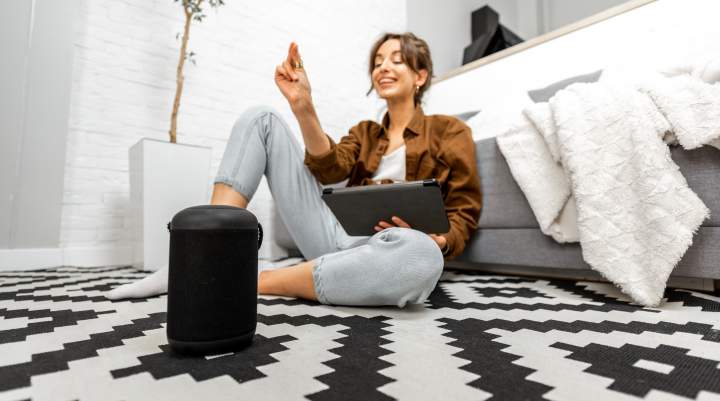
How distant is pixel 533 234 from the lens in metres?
1.16

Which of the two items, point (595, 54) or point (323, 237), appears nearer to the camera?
point (323, 237)

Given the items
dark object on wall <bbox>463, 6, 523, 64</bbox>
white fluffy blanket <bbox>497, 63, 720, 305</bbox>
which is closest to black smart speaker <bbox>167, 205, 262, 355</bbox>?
white fluffy blanket <bbox>497, 63, 720, 305</bbox>

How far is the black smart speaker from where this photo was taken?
0.49 meters

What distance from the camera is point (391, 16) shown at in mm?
2945

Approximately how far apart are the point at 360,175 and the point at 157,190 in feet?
2.66

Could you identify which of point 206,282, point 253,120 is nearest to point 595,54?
point 253,120

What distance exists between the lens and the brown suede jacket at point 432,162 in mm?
1026

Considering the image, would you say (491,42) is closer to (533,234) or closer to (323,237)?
(533,234)

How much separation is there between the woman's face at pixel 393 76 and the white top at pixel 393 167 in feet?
0.58

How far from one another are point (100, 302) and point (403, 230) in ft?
2.23

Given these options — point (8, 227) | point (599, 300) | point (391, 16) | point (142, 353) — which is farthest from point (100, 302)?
point (391, 16)

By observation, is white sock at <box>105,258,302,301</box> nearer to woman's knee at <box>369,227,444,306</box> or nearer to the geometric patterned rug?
→ the geometric patterned rug

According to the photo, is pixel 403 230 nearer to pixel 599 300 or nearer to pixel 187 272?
pixel 187 272

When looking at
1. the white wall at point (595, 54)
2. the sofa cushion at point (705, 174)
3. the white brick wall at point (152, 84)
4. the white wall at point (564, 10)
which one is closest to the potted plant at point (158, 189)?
the white brick wall at point (152, 84)
